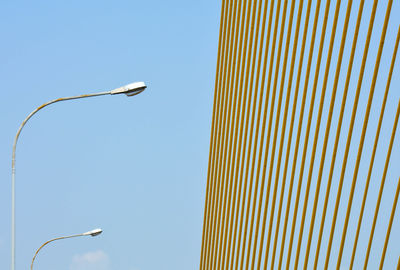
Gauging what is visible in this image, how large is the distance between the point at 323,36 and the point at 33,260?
33.1ft

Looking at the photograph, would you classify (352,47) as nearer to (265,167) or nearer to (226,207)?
(265,167)

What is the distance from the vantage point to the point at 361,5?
12367 millimetres

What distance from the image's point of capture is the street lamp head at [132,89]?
39.2 feet

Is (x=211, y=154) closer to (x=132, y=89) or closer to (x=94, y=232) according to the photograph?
(x=94, y=232)

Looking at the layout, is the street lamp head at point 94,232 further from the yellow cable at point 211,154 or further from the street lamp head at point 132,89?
the street lamp head at point 132,89

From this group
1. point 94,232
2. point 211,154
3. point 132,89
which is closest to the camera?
point 132,89

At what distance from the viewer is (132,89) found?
12.0 meters

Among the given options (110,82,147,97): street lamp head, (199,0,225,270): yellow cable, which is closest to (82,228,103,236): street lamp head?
(199,0,225,270): yellow cable

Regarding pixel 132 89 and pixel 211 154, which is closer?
pixel 132 89

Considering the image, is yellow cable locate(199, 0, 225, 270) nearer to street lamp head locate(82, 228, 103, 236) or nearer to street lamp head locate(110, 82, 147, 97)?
street lamp head locate(82, 228, 103, 236)

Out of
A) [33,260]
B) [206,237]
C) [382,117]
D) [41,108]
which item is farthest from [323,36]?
[33,260]

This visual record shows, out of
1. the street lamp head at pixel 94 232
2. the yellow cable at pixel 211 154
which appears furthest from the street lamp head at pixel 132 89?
the street lamp head at pixel 94 232

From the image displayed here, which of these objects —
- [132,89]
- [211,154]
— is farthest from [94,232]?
[132,89]

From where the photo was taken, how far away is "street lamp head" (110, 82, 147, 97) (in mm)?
11945
